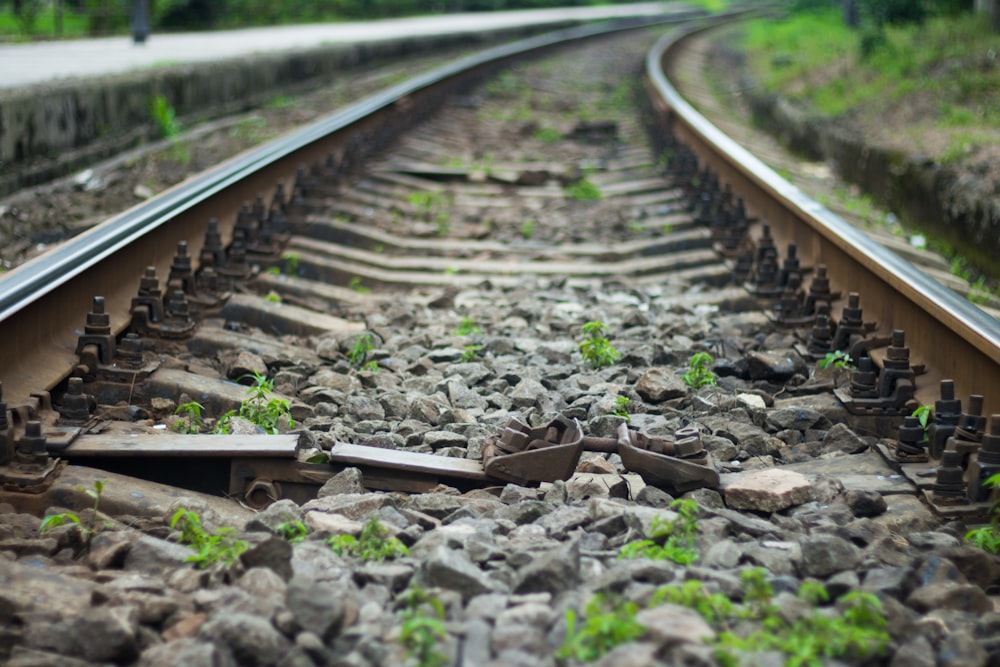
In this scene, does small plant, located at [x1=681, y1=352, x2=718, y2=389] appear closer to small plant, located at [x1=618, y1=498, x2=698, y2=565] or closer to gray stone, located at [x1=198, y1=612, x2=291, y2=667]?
small plant, located at [x1=618, y1=498, x2=698, y2=565]

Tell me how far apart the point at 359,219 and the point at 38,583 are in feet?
14.9

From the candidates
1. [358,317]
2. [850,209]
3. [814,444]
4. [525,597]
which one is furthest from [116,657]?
[850,209]

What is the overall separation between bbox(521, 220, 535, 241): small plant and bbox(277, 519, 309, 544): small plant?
4.23 metres

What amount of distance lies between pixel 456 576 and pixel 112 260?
2.40m

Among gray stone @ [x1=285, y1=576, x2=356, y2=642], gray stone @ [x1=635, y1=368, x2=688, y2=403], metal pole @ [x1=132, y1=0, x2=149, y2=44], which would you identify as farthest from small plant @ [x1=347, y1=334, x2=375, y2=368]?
metal pole @ [x1=132, y1=0, x2=149, y2=44]

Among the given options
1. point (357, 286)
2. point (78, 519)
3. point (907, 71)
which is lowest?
point (357, 286)

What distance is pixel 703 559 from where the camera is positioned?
2.63 metres

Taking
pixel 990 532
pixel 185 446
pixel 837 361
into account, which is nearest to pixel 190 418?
pixel 185 446

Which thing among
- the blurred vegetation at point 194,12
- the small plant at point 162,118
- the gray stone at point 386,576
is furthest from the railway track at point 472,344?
the blurred vegetation at point 194,12

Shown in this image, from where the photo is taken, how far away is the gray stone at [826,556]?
8.56 ft

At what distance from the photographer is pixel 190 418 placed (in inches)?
144

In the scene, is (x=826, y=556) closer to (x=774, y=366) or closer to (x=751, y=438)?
(x=751, y=438)

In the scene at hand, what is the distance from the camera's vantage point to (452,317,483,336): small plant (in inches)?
192

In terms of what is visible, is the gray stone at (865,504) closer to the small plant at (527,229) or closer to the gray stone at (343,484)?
the gray stone at (343,484)
